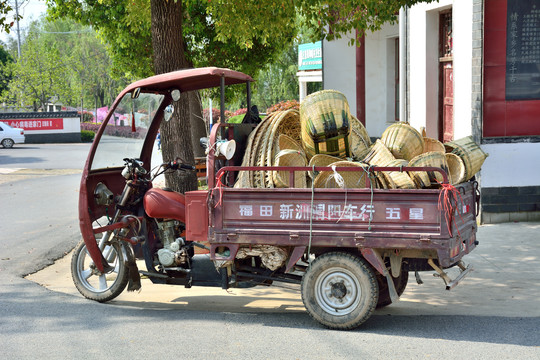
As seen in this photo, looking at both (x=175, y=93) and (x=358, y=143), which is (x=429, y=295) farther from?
(x=175, y=93)

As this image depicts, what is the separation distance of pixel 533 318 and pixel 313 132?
2.67 metres

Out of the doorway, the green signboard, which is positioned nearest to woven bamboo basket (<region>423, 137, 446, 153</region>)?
the doorway

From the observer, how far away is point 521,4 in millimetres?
10688

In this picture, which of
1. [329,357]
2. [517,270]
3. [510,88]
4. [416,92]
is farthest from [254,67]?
[329,357]

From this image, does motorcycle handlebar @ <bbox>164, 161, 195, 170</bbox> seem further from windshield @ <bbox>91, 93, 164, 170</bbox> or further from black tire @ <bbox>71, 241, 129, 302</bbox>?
black tire @ <bbox>71, 241, 129, 302</bbox>

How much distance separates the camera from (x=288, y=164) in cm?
627

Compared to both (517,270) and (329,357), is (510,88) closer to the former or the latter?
(517,270)

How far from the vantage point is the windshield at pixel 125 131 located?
7.20 m

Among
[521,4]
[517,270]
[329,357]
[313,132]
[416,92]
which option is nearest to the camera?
[329,357]

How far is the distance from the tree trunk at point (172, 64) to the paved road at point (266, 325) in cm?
235

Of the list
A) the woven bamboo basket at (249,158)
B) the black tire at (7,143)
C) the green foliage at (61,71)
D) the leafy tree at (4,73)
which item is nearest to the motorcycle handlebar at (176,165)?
the woven bamboo basket at (249,158)

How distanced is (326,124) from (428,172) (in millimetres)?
1113

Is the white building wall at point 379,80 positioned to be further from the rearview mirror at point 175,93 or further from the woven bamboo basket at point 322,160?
the woven bamboo basket at point 322,160

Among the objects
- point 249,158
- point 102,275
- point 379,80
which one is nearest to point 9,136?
point 379,80
